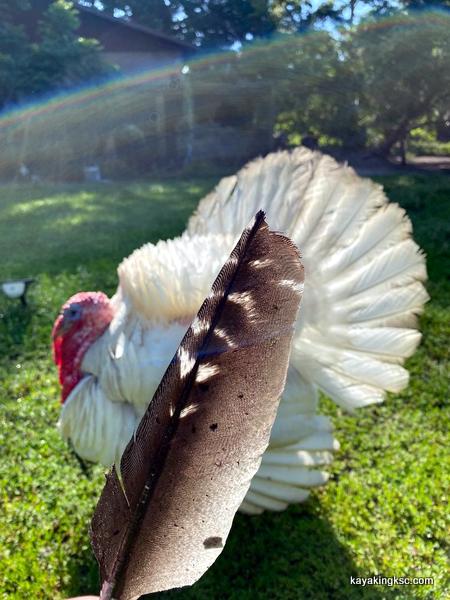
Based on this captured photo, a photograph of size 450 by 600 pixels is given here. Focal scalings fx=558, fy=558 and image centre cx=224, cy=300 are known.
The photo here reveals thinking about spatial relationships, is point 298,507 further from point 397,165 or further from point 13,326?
point 397,165

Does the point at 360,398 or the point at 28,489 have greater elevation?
the point at 360,398

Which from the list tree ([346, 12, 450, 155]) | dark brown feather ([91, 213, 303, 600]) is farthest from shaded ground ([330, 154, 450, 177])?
dark brown feather ([91, 213, 303, 600])

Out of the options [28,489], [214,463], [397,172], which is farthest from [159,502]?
[397,172]

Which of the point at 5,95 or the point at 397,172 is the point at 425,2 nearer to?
the point at 397,172

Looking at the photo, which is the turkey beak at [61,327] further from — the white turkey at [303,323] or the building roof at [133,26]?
the building roof at [133,26]

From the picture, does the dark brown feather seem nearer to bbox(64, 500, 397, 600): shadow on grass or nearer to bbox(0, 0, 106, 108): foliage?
bbox(64, 500, 397, 600): shadow on grass

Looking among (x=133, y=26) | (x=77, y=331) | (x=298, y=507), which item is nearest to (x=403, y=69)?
(x=133, y=26)
